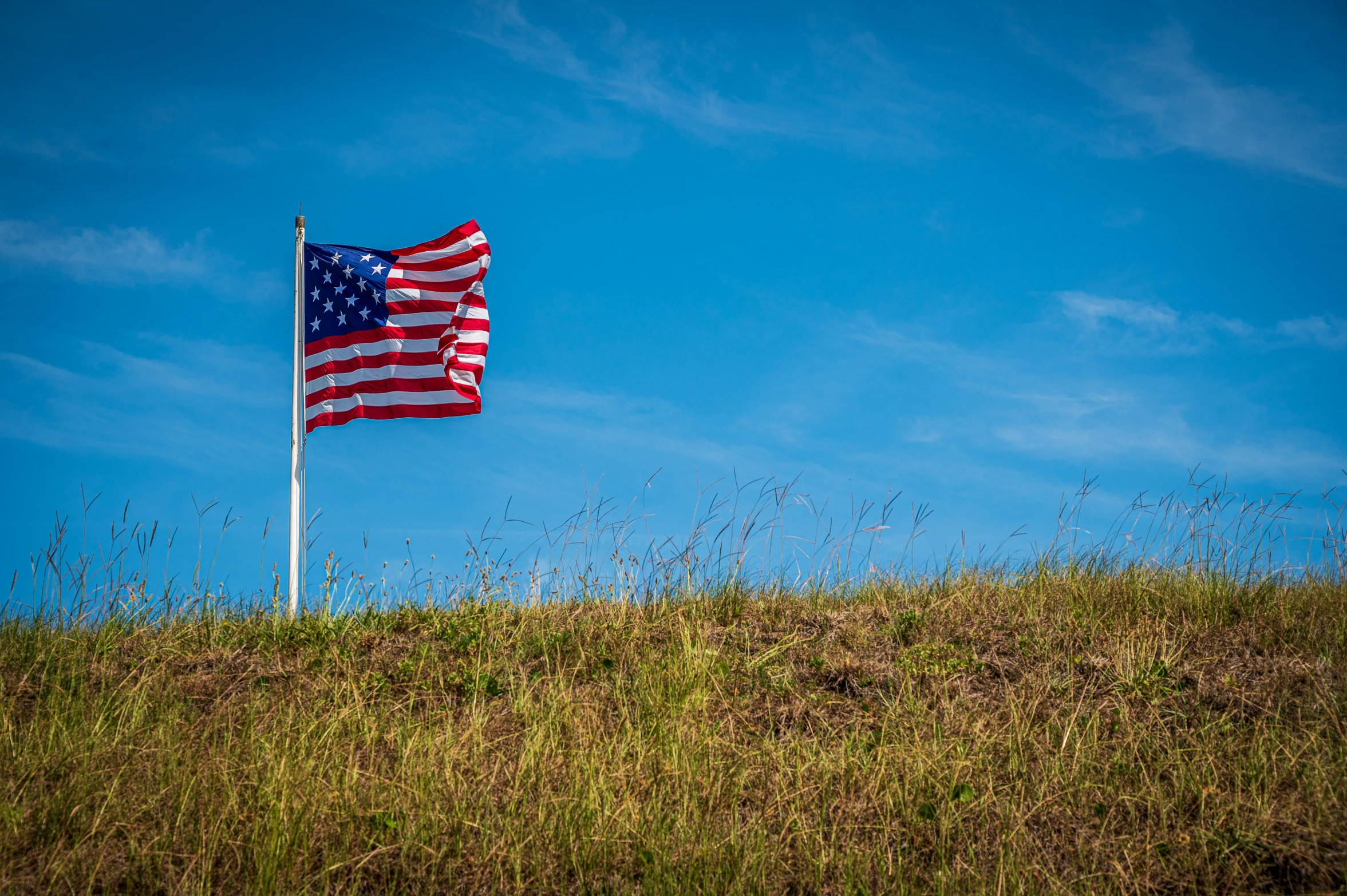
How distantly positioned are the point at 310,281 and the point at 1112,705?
8.90 metres

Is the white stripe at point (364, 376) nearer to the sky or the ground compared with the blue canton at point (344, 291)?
nearer to the ground

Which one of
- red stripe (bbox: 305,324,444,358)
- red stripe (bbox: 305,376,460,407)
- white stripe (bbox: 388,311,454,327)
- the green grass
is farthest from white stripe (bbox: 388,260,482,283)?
the green grass

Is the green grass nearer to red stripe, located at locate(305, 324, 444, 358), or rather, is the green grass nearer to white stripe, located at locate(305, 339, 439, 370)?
white stripe, located at locate(305, 339, 439, 370)

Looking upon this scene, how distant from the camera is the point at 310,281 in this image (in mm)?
10211

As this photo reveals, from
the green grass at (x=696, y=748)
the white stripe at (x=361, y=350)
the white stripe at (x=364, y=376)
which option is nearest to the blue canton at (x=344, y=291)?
the white stripe at (x=361, y=350)

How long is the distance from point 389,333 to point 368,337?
0.23 metres

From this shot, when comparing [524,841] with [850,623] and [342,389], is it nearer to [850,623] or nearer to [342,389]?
[850,623]

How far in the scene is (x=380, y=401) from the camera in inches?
390

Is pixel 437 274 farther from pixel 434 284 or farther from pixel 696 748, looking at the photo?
pixel 696 748

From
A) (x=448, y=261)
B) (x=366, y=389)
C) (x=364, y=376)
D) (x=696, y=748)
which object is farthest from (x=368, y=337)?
(x=696, y=748)

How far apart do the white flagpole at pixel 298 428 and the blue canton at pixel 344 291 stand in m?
0.09

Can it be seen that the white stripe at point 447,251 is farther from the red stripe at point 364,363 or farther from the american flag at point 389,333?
the red stripe at point 364,363

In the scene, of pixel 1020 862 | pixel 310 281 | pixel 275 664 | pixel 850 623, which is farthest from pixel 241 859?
pixel 310 281

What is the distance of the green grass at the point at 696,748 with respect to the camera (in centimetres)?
457
